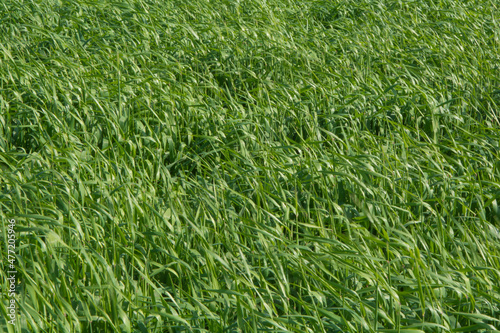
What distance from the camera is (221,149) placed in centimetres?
314

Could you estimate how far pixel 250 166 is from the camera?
3.02 meters

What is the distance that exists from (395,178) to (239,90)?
58.0 inches

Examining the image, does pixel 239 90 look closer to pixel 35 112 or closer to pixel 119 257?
pixel 35 112

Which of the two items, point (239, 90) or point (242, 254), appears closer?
point (242, 254)

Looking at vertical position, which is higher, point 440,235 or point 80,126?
point 440,235

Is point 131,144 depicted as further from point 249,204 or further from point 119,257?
point 119,257

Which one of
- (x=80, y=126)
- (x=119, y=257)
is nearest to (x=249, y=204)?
(x=119, y=257)

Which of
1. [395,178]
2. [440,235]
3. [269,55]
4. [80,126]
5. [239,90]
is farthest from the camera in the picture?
[269,55]

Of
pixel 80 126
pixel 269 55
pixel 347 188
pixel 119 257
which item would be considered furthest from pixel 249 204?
pixel 269 55

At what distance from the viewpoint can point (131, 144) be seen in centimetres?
321

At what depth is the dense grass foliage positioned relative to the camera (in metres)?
2.08

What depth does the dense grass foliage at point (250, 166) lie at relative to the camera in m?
2.08

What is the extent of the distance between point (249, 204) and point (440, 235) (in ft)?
2.87

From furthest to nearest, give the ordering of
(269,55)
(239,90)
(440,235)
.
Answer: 1. (269,55)
2. (239,90)
3. (440,235)
